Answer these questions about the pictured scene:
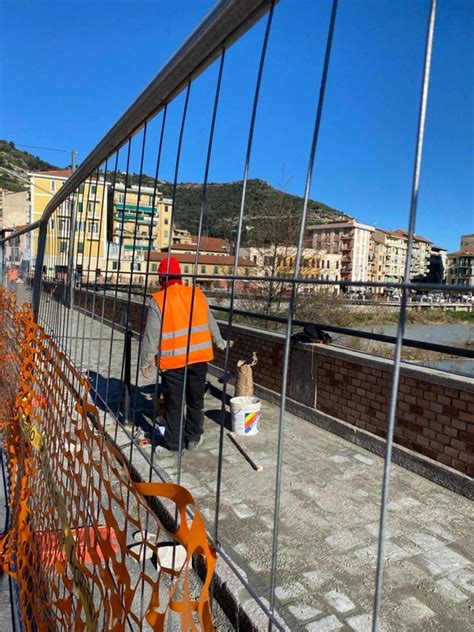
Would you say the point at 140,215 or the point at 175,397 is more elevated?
the point at 140,215

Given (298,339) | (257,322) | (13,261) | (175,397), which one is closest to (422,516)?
(175,397)

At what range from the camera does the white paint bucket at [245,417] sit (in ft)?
17.3

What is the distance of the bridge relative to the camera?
51.1 inches

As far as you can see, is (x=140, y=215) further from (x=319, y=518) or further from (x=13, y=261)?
(x=13, y=261)

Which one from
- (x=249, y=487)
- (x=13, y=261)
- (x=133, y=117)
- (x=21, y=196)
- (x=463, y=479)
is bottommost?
(x=249, y=487)

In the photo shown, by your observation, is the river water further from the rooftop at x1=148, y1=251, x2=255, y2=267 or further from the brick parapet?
the rooftop at x1=148, y1=251, x2=255, y2=267

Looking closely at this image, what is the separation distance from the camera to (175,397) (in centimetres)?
447

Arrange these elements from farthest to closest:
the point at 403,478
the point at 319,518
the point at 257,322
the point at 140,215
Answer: the point at 257,322 < the point at 403,478 < the point at 319,518 < the point at 140,215

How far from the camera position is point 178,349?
13.6 ft

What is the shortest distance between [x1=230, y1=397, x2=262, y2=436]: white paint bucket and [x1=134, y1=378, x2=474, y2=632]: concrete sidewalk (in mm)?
248

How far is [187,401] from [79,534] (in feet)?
9.61

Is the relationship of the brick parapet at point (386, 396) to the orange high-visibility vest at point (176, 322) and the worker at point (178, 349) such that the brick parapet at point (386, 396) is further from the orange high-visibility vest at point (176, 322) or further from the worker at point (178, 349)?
the orange high-visibility vest at point (176, 322)

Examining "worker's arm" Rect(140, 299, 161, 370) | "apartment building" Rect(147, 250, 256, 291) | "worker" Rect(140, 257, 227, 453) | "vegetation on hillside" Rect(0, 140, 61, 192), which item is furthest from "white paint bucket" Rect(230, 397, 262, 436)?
"vegetation on hillside" Rect(0, 140, 61, 192)

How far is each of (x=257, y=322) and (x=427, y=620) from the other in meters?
8.72
